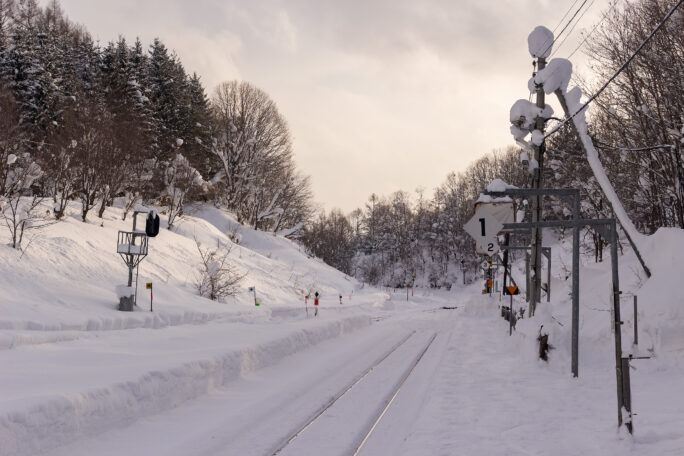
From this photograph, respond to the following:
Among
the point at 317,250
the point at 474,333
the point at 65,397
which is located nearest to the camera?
the point at 65,397

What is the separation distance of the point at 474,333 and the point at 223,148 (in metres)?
37.1

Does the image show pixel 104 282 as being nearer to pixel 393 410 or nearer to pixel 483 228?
pixel 483 228

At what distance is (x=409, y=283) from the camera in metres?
71.8

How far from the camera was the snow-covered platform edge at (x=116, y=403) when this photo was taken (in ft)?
16.1

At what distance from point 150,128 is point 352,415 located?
39.9 meters

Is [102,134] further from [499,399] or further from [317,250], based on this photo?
[317,250]

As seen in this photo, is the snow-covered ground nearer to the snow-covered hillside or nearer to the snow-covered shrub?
the snow-covered hillside

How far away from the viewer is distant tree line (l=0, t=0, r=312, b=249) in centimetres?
2570

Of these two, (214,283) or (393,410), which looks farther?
(214,283)

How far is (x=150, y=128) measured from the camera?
4144 cm

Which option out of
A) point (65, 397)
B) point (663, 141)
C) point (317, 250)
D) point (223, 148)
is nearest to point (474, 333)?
point (663, 141)

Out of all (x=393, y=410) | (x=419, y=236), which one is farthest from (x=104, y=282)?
(x=419, y=236)

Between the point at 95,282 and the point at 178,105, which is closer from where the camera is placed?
the point at 95,282

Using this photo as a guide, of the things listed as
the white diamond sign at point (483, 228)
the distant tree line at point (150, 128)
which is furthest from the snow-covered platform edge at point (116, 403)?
the distant tree line at point (150, 128)
